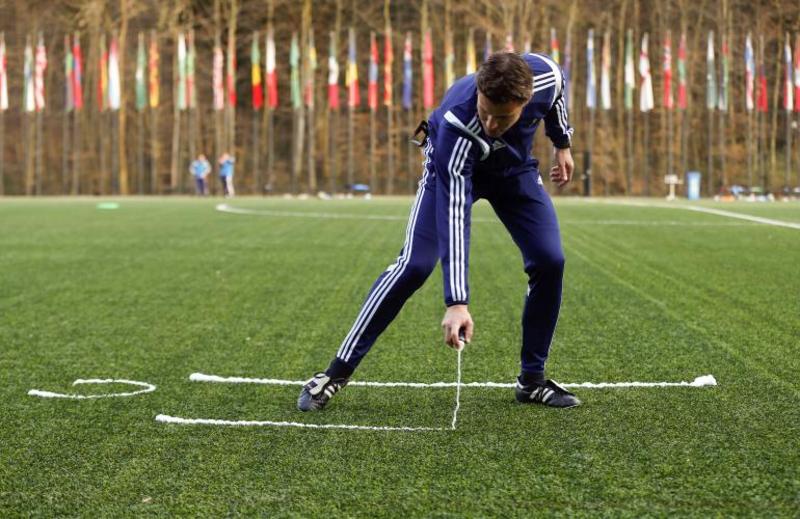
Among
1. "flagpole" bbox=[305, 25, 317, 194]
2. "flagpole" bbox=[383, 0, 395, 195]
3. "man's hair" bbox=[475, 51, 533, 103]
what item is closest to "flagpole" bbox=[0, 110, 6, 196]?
"flagpole" bbox=[305, 25, 317, 194]

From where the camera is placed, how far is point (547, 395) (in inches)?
245

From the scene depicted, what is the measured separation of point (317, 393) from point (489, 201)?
1295 mm

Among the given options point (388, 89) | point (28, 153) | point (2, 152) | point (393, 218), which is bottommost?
point (393, 218)

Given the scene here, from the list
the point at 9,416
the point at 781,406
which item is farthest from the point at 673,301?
the point at 9,416

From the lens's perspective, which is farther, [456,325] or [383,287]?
[383,287]

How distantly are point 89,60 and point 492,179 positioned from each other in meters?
67.3

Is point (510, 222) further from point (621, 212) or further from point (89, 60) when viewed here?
point (89, 60)

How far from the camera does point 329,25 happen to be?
235ft

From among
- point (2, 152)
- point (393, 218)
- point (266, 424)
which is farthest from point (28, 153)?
point (266, 424)

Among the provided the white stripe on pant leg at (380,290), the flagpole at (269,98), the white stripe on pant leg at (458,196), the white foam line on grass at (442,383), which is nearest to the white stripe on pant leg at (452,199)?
the white stripe on pant leg at (458,196)

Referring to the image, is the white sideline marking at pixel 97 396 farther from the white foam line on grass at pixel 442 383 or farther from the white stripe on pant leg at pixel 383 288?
the white stripe on pant leg at pixel 383 288

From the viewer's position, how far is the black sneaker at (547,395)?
6188 millimetres

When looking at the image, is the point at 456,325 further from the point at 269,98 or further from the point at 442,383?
the point at 269,98

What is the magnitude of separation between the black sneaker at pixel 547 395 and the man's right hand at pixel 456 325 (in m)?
1.20
